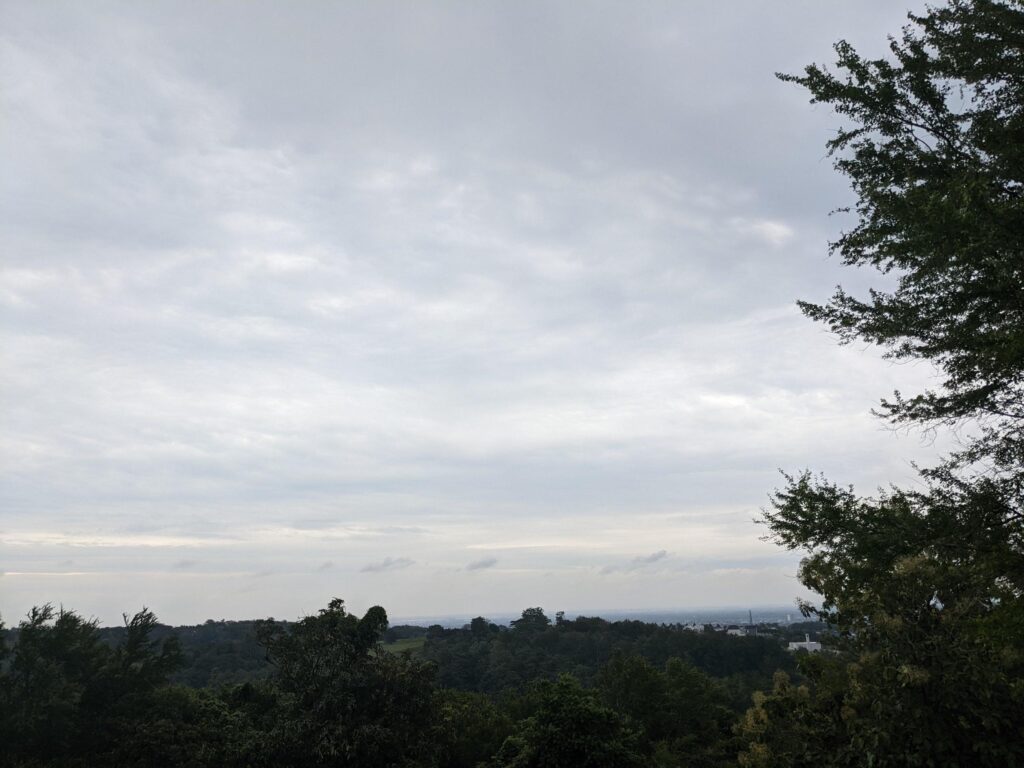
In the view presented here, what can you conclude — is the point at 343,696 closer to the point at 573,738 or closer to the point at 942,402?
the point at 573,738

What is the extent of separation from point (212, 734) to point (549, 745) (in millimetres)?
12941

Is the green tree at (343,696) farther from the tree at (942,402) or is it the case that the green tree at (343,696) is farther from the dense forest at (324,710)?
the tree at (942,402)

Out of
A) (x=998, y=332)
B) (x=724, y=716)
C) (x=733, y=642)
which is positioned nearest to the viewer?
(x=998, y=332)

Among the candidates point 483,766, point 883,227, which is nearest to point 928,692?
point 883,227

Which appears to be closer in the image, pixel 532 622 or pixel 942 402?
pixel 942 402

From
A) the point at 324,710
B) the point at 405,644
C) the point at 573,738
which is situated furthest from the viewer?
the point at 405,644

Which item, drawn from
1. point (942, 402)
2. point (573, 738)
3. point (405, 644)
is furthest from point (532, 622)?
point (942, 402)

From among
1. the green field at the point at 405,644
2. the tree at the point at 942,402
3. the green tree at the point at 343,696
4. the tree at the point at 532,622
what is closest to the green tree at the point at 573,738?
the green tree at the point at 343,696

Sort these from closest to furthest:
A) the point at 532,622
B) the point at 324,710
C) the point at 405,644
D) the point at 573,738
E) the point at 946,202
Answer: the point at 946,202, the point at 324,710, the point at 573,738, the point at 405,644, the point at 532,622

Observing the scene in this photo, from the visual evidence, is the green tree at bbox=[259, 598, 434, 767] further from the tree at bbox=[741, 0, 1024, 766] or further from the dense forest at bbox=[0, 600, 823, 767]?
the tree at bbox=[741, 0, 1024, 766]

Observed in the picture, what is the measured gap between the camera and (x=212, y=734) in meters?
26.0

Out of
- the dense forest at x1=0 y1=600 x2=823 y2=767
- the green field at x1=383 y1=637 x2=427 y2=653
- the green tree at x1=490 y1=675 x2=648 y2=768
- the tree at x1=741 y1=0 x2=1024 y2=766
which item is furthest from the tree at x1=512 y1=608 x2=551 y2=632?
the tree at x1=741 y1=0 x2=1024 y2=766

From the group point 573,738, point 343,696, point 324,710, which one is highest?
point 343,696

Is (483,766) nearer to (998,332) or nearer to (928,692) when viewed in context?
(928,692)
